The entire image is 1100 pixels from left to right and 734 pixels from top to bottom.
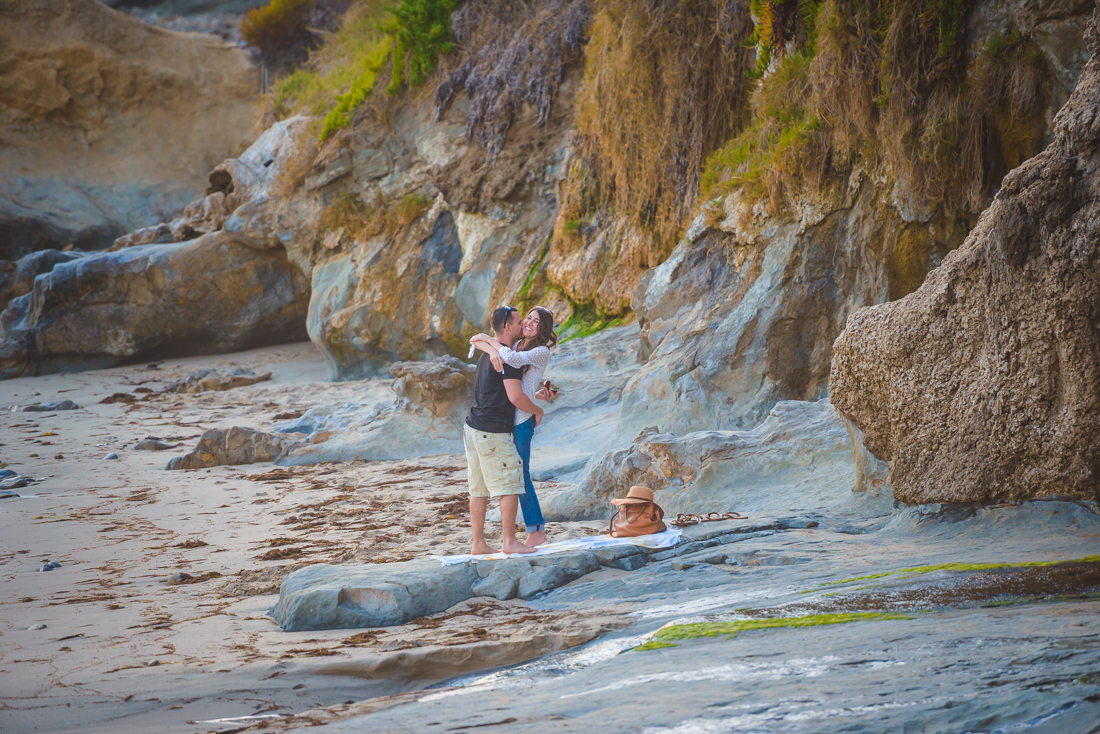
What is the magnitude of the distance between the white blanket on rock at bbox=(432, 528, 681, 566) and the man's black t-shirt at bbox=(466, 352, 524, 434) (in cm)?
69

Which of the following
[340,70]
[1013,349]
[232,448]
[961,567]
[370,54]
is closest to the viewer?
[961,567]

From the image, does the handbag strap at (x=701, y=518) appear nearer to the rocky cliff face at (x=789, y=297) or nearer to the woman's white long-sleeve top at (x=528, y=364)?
the woman's white long-sleeve top at (x=528, y=364)

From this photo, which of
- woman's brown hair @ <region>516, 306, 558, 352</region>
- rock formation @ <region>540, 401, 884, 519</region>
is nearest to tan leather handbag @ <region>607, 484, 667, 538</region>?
rock formation @ <region>540, 401, 884, 519</region>

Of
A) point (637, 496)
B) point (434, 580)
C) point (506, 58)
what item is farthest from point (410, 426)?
point (506, 58)

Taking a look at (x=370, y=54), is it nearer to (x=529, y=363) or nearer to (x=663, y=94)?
(x=663, y=94)

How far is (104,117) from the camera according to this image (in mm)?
21656

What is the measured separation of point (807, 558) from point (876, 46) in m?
4.58

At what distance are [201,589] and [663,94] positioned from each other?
7346 millimetres

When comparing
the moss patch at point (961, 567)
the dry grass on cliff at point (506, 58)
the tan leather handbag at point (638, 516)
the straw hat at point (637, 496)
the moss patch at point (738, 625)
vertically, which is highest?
the dry grass on cliff at point (506, 58)

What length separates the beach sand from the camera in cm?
262

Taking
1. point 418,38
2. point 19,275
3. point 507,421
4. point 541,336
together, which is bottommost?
point 507,421

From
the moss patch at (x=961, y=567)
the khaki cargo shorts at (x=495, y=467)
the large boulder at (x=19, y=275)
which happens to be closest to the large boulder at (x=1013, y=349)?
the moss patch at (x=961, y=567)

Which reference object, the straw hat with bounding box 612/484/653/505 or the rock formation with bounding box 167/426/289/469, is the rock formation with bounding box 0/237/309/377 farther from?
the straw hat with bounding box 612/484/653/505

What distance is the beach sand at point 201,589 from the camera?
2619 mm
